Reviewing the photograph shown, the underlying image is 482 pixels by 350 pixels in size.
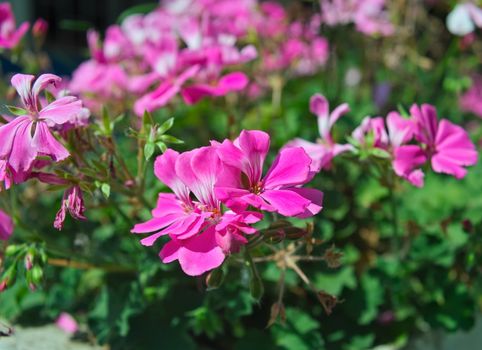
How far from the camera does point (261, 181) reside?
883mm

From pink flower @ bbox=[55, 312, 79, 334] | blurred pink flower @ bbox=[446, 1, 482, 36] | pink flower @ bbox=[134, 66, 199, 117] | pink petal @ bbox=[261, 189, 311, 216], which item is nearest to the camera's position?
pink petal @ bbox=[261, 189, 311, 216]

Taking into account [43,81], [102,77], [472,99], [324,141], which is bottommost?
[472,99]

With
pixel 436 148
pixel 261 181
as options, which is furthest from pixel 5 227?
pixel 436 148

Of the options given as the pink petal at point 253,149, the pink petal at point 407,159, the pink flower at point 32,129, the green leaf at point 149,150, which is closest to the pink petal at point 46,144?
the pink flower at point 32,129

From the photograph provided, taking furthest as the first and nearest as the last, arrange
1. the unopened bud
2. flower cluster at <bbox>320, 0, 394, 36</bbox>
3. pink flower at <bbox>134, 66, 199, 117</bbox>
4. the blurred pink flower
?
1. flower cluster at <bbox>320, 0, 394, 36</bbox>
2. the blurred pink flower
3. pink flower at <bbox>134, 66, 199, 117</bbox>
4. the unopened bud

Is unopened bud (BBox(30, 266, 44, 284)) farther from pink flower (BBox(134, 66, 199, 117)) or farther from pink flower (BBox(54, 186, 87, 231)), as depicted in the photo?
pink flower (BBox(134, 66, 199, 117))

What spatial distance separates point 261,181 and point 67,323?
31.0 inches

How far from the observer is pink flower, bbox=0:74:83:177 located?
86 centimetres

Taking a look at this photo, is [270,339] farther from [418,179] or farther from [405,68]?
[405,68]

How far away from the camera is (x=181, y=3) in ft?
6.17

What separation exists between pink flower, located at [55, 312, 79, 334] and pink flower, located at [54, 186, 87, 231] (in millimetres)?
618

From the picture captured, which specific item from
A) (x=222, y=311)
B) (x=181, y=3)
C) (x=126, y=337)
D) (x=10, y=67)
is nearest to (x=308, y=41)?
(x=181, y=3)

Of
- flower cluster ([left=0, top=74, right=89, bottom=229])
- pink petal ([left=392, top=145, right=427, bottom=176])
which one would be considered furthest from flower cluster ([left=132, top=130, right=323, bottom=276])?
pink petal ([left=392, top=145, right=427, bottom=176])

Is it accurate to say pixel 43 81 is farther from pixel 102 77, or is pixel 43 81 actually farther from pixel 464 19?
pixel 464 19
